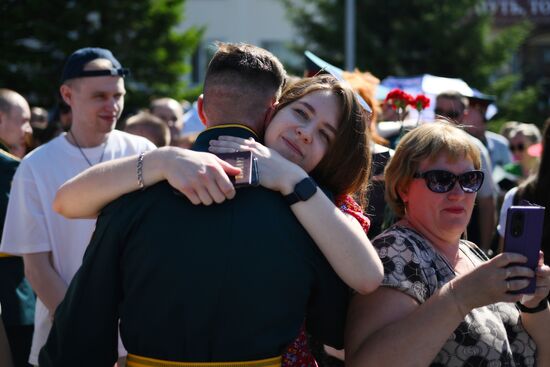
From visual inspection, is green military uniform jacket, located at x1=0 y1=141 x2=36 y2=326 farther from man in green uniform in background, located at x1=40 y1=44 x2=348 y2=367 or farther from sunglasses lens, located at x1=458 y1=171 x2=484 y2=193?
sunglasses lens, located at x1=458 y1=171 x2=484 y2=193

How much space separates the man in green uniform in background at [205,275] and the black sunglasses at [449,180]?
27.5 inches

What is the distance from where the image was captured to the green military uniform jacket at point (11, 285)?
4.65 m

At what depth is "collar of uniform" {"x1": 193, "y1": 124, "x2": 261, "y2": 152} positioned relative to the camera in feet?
7.89

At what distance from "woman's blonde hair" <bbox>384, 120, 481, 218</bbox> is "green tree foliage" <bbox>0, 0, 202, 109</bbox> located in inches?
563

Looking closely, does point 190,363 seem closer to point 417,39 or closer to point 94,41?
point 94,41

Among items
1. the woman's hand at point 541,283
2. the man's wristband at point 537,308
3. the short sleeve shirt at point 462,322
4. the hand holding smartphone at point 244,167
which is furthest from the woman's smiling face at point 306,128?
the man's wristband at point 537,308

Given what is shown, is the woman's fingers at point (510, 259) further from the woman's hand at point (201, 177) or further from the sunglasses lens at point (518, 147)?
the sunglasses lens at point (518, 147)

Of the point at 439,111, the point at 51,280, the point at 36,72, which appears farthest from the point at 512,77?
the point at 51,280

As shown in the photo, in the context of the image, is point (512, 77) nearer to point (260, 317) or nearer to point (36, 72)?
point (36, 72)

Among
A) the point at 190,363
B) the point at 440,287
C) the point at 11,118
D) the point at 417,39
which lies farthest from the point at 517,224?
the point at 417,39

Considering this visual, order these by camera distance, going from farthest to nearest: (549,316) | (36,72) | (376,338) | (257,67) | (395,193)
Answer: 1. (36,72)
2. (395,193)
3. (549,316)
4. (376,338)
5. (257,67)

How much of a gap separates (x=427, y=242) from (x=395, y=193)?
263 millimetres

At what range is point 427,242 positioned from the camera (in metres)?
2.94

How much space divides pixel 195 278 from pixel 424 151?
114 cm
